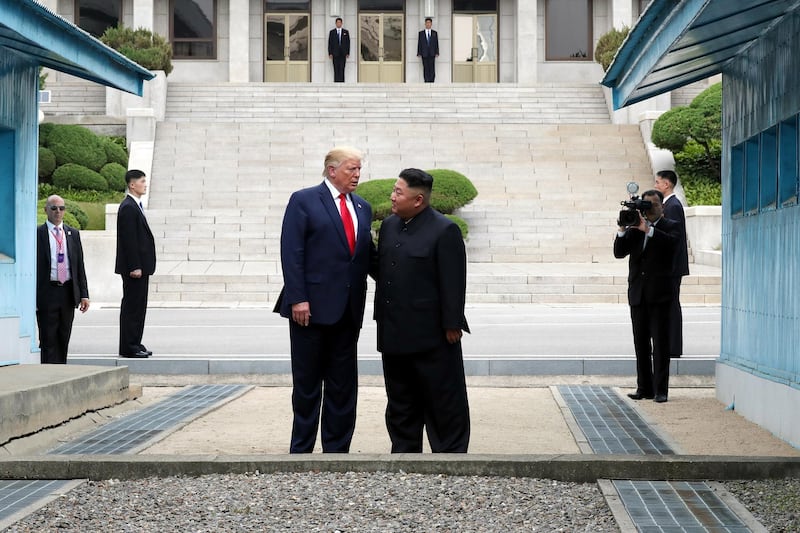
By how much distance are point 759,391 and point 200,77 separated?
37.3 metres

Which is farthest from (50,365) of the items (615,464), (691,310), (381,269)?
(691,310)

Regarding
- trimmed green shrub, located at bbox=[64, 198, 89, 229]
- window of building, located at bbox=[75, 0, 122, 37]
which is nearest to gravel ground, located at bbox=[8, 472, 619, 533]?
trimmed green shrub, located at bbox=[64, 198, 89, 229]

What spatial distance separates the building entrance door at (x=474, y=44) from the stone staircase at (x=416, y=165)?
22.8ft

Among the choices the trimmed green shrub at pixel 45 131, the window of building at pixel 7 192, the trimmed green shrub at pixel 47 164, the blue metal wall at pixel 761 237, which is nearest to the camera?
the blue metal wall at pixel 761 237

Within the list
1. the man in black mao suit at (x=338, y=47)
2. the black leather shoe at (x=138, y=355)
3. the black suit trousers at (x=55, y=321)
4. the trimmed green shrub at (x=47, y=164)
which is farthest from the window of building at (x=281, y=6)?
the black suit trousers at (x=55, y=321)

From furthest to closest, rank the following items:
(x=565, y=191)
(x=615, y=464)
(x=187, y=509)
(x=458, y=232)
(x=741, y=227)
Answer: (x=565, y=191) < (x=741, y=227) < (x=458, y=232) < (x=615, y=464) < (x=187, y=509)

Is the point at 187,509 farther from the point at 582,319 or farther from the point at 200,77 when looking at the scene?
Answer: the point at 200,77

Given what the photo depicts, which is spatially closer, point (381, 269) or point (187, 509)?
point (187, 509)

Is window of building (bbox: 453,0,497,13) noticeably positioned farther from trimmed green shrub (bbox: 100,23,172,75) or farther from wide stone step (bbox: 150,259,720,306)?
wide stone step (bbox: 150,259,720,306)

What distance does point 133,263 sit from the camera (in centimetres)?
1222

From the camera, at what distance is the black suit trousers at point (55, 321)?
11.2m

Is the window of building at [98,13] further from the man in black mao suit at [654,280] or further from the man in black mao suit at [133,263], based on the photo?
the man in black mao suit at [654,280]

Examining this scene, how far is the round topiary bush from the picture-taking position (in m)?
30.2

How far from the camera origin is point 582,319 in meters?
18.2
